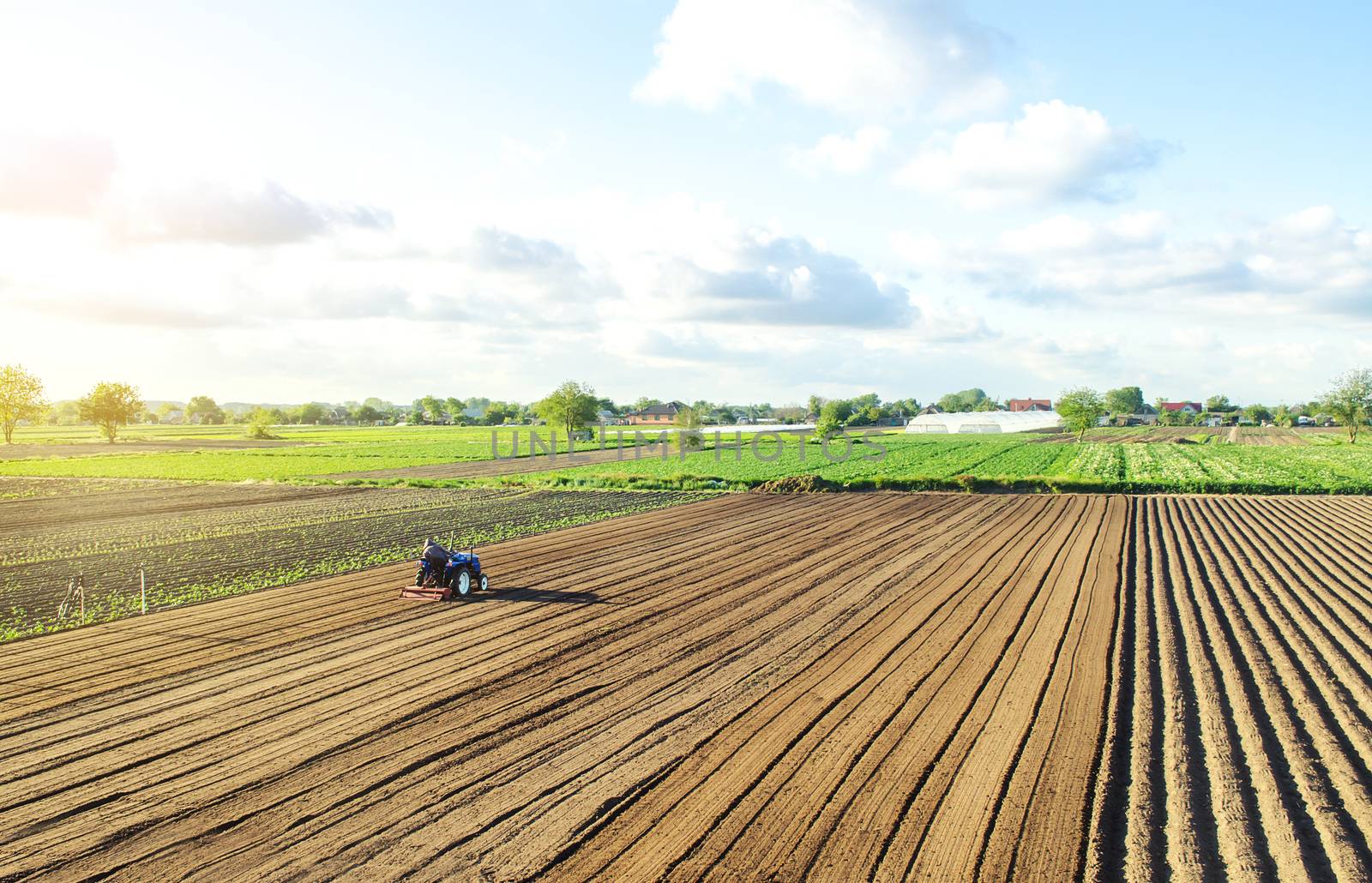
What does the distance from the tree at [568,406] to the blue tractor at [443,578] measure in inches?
2867

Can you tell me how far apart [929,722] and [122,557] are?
70.3 feet

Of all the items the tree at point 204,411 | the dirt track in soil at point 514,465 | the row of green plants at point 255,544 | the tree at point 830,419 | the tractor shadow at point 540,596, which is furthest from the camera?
the tree at point 204,411

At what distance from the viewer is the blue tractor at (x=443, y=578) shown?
621 inches

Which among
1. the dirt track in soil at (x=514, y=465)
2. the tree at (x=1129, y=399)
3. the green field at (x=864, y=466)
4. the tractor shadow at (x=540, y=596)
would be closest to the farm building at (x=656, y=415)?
the green field at (x=864, y=466)

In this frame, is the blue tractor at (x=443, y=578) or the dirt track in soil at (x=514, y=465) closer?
the blue tractor at (x=443, y=578)

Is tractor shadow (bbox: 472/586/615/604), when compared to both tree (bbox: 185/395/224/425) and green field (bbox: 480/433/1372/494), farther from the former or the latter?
tree (bbox: 185/395/224/425)

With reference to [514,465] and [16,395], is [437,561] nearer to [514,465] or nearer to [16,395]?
[514,465]

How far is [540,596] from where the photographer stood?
1645cm

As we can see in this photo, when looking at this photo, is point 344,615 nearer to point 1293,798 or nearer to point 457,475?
point 1293,798

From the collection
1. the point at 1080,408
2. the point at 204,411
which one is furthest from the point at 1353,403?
the point at 204,411

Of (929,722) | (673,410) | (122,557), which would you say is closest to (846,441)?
(122,557)

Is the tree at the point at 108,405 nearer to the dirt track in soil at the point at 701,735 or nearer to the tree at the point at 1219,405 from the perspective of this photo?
the dirt track in soil at the point at 701,735

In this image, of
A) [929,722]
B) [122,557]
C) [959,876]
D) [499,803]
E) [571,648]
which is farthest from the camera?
[122,557]

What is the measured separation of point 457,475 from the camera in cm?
5028
